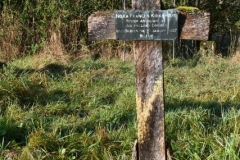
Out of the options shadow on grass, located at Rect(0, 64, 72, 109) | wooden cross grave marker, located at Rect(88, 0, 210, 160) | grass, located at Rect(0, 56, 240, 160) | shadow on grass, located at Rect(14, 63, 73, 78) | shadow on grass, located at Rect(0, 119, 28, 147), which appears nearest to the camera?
wooden cross grave marker, located at Rect(88, 0, 210, 160)

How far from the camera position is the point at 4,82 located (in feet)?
18.9

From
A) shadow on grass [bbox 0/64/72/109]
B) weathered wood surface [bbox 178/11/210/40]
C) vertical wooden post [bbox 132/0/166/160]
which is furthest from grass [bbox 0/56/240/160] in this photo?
weathered wood surface [bbox 178/11/210/40]

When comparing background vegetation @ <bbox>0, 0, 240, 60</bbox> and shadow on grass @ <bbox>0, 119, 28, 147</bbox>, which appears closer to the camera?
shadow on grass @ <bbox>0, 119, 28, 147</bbox>

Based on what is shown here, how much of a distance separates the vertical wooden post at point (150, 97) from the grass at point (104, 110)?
0.38 m

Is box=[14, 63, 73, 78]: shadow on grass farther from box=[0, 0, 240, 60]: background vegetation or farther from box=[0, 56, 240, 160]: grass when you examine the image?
box=[0, 0, 240, 60]: background vegetation

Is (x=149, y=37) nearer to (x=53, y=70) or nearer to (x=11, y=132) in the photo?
(x=11, y=132)

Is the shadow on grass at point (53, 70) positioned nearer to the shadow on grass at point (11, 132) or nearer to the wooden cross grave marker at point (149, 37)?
the shadow on grass at point (11, 132)

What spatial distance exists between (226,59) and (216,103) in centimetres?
371

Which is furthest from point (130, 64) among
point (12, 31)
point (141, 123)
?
point (141, 123)

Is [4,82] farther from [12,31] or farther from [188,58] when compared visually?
[188,58]

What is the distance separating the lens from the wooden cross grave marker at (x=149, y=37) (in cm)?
317

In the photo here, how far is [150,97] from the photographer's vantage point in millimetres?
3270

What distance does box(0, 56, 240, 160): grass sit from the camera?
3764mm

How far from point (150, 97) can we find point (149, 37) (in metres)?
0.45
